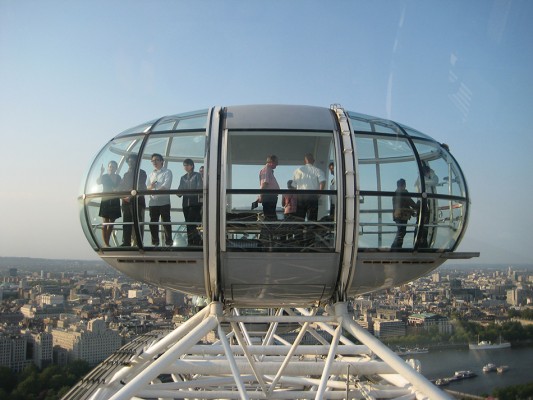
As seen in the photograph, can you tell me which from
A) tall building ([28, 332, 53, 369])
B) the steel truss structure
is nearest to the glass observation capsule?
the steel truss structure

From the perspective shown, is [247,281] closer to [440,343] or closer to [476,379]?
[476,379]

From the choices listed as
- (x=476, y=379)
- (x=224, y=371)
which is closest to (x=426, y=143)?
(x=224, y=371)

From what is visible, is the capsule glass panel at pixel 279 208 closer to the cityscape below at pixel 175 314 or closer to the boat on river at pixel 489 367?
the cityscape below at pixel 175 314

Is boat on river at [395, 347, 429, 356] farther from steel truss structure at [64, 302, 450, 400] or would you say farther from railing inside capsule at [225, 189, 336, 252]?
railing inside capsule at [225, 189, 336, 252]

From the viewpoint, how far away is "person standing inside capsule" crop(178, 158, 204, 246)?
7379 mm

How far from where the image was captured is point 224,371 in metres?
10.4

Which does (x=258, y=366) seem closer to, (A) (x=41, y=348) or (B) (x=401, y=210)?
(B) (x=401, y=210)

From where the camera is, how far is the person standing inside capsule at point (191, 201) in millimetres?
7379

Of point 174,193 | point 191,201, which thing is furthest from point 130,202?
point 191,201

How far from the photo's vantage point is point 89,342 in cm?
5903

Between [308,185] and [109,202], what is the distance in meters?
2.37

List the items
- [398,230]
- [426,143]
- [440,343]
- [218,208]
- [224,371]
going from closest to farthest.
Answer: [218,208] → [398,230] → [426,143] → [224,371] → [440,343]

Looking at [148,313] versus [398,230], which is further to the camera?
[148,313]

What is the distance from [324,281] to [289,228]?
85cm
